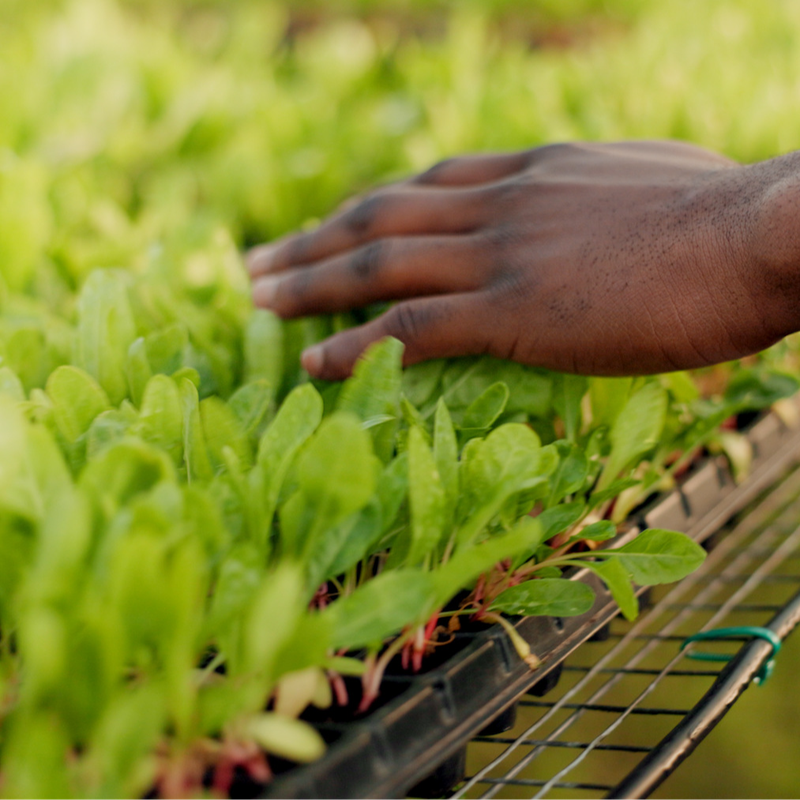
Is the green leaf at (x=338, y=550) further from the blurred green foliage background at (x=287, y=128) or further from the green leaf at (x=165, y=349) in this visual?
the blurred green foliage background at (x=287, y=128)

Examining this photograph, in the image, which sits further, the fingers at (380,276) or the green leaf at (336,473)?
the fingers at (380,276)

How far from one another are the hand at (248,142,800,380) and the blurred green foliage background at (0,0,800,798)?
283 millimetres

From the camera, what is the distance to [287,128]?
2111 mm

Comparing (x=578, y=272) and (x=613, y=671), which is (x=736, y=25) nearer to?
(x=578, y=272)

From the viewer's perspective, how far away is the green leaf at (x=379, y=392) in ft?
2.60

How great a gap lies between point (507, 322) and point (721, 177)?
1.06ft

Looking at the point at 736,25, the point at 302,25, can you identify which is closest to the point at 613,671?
the point at 736,25

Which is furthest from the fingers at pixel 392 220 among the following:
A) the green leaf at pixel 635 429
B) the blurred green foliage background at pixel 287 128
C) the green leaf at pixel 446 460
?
the green leaf at pixel 446 460

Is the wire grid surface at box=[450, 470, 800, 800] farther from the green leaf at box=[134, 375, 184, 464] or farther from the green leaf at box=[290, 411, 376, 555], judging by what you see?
the green leaf at box=[134, 375, 184, 464]

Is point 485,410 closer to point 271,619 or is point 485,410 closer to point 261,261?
point 271,619

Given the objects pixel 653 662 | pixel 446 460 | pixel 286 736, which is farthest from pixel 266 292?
pixel 653 662

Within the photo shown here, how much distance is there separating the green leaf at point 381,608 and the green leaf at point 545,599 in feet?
0.57

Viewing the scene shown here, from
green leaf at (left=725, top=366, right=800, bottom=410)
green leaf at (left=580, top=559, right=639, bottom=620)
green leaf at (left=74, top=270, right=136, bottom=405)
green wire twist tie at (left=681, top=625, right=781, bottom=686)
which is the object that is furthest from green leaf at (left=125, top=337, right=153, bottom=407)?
green leaf at (left=725, top=366, right=800, bottom=410)

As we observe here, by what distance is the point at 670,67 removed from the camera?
226 cm
